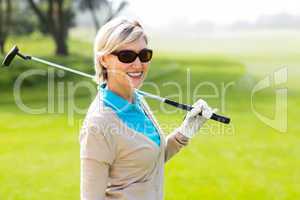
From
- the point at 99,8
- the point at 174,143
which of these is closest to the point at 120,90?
the point at 174,143

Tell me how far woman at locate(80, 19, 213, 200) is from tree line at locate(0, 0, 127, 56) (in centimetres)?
1719

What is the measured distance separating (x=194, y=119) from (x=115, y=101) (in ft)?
1.73

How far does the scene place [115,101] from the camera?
1880mm

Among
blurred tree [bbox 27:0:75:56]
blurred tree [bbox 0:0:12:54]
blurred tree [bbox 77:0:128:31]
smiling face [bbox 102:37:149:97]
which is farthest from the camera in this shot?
blurred tree [bbox 77:0:128:31]

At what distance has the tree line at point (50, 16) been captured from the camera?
1984 centimetres

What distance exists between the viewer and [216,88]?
13.8m

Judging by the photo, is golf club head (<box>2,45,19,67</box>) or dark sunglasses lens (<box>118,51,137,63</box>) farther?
golf club head (<box>2,45,19,67</box>)

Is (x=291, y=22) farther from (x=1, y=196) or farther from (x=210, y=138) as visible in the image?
(x=1, y=196)

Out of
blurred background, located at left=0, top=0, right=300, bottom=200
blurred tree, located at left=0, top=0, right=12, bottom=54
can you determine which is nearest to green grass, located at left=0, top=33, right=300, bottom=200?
blurred background, located at left=0, top=0, right=300, bottom=200

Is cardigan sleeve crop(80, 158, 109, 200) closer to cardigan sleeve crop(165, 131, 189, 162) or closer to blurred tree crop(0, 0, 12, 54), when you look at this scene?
cardigan sleeve crop(165, 131, 189, 162)

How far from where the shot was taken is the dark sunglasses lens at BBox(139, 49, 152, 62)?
6.32 ft

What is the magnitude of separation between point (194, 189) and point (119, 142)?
11.1ft
